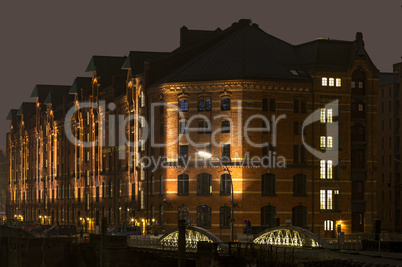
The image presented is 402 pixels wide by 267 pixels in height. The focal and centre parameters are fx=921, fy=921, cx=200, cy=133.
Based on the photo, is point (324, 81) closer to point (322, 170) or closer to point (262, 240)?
point (322, 170)

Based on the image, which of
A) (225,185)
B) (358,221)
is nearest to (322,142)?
(358,221)

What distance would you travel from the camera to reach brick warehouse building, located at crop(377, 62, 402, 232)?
129375 mm

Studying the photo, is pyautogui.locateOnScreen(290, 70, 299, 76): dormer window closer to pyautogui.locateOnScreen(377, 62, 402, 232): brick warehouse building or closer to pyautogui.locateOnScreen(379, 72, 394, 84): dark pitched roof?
pyautogui.locateOnScreen(377, 62, 402, 232): brick warehouse building

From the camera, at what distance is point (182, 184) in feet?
315

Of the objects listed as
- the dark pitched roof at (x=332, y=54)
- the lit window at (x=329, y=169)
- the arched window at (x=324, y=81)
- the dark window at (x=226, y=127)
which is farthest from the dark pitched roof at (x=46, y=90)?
the lit window at (x=329, y=169)

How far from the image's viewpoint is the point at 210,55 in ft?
326

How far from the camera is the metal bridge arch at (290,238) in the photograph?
6031cm

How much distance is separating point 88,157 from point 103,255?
51947mm

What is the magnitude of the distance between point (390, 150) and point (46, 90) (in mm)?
63181

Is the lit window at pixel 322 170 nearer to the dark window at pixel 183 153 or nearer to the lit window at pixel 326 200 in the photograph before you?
the lit window at pixel 326 200

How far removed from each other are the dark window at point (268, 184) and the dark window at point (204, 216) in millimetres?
6031

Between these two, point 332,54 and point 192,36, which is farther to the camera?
point 192,36

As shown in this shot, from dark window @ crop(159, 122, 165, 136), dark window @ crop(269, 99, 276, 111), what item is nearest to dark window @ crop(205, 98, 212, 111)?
dark window @ crop(159, 122, 165, 136)

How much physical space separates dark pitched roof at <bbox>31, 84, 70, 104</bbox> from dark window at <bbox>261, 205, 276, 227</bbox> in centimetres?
6995
